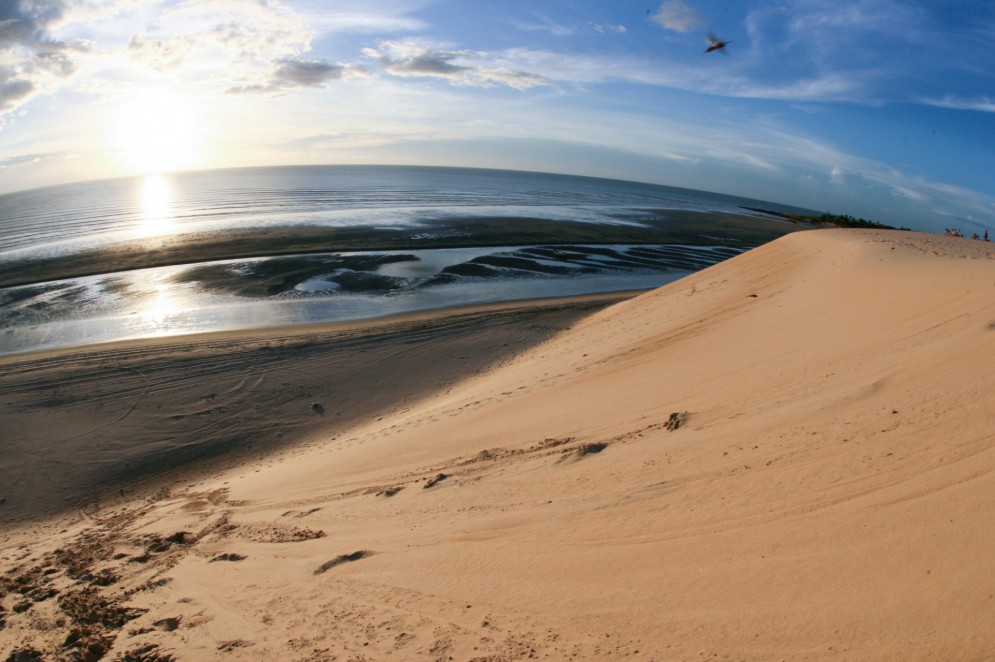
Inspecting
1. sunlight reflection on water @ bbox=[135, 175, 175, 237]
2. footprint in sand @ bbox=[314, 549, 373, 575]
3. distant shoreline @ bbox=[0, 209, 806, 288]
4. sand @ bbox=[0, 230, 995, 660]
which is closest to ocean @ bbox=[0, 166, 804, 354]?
distant shoreline @ bbox=[0, 209, 806, 288]

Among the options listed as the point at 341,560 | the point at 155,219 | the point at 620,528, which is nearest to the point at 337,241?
the point at 155,219

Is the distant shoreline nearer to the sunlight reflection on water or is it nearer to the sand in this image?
the sunlight reflection on water

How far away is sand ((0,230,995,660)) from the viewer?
3.42m

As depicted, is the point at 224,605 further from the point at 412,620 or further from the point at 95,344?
the point at 95,344

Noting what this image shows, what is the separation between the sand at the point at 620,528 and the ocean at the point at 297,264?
1101 cm

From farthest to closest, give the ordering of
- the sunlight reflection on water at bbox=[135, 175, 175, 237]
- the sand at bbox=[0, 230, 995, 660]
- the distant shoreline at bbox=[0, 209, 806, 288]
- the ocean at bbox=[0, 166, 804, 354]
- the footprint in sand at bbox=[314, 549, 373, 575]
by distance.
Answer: the sunlight reflection on water at bbox=[135, 175, 175, 237], the distant shoreline at bbox=[0, 209, 806, 288], the ocean at bbox=[0, 166, 804, 354], the footprint in sand at bbox=[314, 549, 373, 575], the sand at bbox=[0, 230, 995, 660]

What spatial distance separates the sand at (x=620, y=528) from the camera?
342 cm

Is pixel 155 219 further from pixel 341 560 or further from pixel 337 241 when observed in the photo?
pixel 341 560

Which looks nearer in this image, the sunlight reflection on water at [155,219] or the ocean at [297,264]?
the ocean at [297,264]

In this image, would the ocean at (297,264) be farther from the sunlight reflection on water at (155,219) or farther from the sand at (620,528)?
the sand at (620,528)

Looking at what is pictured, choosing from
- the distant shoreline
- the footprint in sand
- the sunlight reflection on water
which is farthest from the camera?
the sunlight reflection on water

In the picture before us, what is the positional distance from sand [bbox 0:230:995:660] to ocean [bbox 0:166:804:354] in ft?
36.1

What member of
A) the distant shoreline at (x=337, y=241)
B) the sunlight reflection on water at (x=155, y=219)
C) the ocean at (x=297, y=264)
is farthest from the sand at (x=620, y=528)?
the sunlight reflection on water at (x=155, y=219)

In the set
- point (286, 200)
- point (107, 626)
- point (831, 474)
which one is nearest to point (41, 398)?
point (107, 626)
